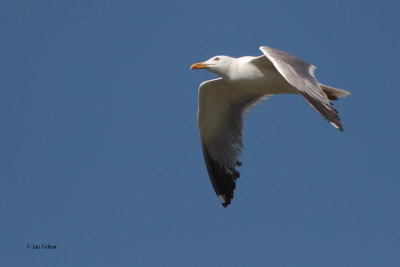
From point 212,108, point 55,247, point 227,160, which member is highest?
point 212,108

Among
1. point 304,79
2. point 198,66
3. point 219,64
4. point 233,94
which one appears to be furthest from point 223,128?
point 304,79

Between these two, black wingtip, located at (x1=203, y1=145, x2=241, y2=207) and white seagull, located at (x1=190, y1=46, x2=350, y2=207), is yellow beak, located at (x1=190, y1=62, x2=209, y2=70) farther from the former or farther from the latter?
black wingtip, located at (x1=203, y1=145, x2=241, y2=207)

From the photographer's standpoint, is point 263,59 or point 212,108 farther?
point 212,108

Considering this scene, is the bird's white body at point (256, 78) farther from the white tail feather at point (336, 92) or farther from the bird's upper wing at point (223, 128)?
the bird's upper wing at point (223, 128)

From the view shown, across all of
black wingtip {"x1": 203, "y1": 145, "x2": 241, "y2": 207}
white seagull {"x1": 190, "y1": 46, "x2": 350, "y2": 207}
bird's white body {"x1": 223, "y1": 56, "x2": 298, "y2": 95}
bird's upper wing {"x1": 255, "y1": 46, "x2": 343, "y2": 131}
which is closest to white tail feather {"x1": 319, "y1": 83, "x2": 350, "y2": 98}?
white seagull {"x1": 190, "y1": 46, "x2": 350, "y2": 207}

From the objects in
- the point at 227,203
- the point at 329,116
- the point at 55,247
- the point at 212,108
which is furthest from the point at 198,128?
the point at 329,116

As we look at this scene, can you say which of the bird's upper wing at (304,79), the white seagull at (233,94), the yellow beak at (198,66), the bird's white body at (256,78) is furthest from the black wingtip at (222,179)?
the bird's upper wing at (304,79)

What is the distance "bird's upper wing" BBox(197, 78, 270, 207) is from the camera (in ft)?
Answer: 30.2

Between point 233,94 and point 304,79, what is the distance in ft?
7.29

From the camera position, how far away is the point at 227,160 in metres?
9.71

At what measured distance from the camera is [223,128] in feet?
31.3

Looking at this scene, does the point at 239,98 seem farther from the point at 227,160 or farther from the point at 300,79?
the point at 300,79

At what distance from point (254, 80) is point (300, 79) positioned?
109cm

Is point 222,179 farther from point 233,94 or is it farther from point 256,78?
point 256,78
